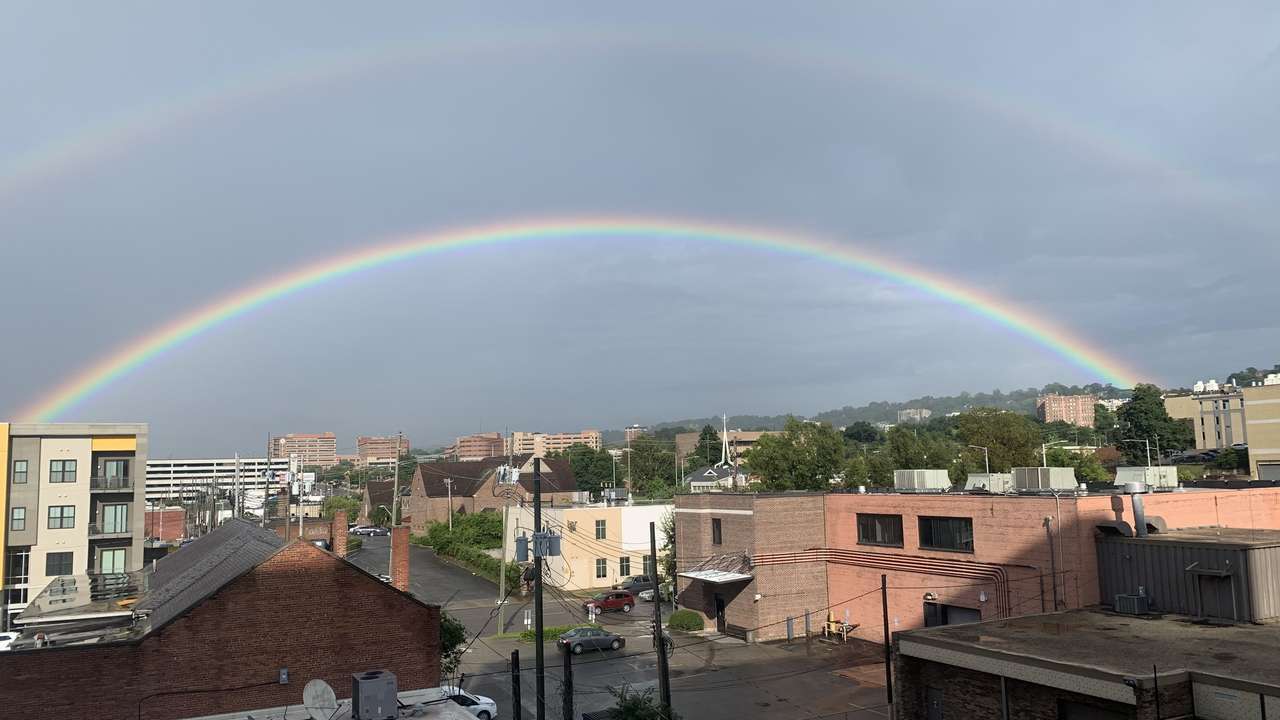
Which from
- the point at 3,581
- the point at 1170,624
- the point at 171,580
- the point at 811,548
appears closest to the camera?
the point at 1170,624

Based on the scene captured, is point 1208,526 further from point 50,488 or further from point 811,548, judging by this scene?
point 50,488

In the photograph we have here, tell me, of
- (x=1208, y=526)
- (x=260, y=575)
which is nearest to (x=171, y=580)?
(x=260, y=575)

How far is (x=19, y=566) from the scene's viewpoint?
56.2 m

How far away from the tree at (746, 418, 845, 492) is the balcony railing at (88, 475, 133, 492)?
50661mm

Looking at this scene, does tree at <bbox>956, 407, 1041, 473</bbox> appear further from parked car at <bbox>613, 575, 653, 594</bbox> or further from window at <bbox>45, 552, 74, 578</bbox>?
window at <bbox>45, 552, 74, 578</bbox>

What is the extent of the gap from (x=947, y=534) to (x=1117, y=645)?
16.6 meters

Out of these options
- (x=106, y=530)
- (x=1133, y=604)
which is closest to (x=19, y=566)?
(x=106, y=530)

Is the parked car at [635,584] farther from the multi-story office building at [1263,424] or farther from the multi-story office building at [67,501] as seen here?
the multi-story office building at [1263,424]

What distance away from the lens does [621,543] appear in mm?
62281

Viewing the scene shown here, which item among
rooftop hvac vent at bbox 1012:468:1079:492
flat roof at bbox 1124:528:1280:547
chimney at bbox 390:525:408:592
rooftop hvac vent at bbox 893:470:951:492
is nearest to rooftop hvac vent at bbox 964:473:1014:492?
rooftop hvac vent at bbox 1012:468:1079:492

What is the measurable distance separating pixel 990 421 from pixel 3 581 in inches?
3355

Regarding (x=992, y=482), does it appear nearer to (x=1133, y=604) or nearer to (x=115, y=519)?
(x=1133, y=604)

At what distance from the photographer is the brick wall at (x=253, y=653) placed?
19.6 meters

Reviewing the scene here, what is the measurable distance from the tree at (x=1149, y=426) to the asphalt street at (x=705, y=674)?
124570mm
